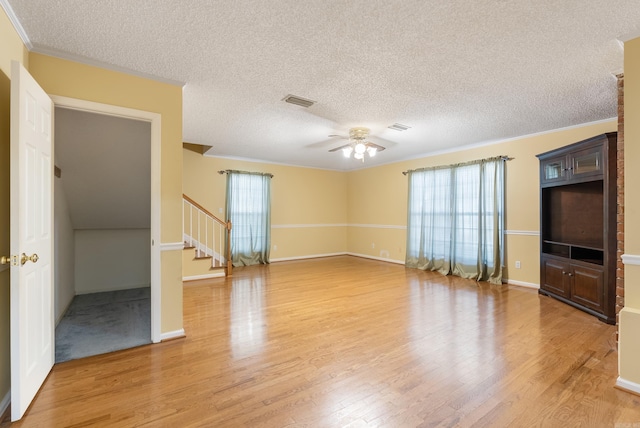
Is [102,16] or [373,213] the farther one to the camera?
[373,213]

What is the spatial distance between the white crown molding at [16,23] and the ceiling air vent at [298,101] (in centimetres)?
207

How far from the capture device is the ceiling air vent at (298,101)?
323 cm

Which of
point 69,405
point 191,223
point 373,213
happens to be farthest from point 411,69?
point 373,213

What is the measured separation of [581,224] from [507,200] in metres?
1.13

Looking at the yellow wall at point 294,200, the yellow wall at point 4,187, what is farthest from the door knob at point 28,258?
the yellow wall at point 294,200

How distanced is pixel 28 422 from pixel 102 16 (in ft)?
8.29

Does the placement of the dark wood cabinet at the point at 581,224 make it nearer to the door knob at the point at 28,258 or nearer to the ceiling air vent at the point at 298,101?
the ceiling air vent at the point at 298,101

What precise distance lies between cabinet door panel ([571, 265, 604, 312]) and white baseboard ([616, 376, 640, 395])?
5.43ft

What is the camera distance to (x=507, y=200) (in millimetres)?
5035

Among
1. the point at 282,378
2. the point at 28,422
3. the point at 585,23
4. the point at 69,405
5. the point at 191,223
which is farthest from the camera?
the point at 191,223

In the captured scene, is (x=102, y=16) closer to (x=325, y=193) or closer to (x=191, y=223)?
(x=191, y=223)

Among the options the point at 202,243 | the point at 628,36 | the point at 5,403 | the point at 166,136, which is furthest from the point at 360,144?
the point at 5,403

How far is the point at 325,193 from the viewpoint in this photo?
824 cm

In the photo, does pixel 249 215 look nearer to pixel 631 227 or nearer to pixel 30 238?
pixel 30 238
